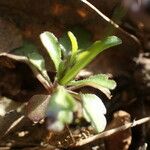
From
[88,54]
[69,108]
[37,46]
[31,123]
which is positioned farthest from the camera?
[37,46]

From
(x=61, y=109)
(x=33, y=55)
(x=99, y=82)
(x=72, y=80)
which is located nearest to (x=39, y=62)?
(x=33, y=55)

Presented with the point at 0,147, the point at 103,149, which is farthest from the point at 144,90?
the point at 0,147

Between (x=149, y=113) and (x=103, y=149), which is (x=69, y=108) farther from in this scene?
(x=149, y=113)

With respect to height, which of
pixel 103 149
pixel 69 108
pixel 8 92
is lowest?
pixel 103 149

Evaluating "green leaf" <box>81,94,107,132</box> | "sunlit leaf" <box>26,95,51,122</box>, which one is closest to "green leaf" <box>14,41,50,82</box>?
"sunlit leaf" <box>26,95,51,122</box>

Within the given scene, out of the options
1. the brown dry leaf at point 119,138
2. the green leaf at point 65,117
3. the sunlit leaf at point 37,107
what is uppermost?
the sunlit leaf at point 37,107

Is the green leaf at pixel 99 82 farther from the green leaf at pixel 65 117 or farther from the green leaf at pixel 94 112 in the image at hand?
the green leaf at pixel 65 117

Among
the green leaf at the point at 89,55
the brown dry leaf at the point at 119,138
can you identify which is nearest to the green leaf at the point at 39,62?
the green leaf at the point at 89,55
